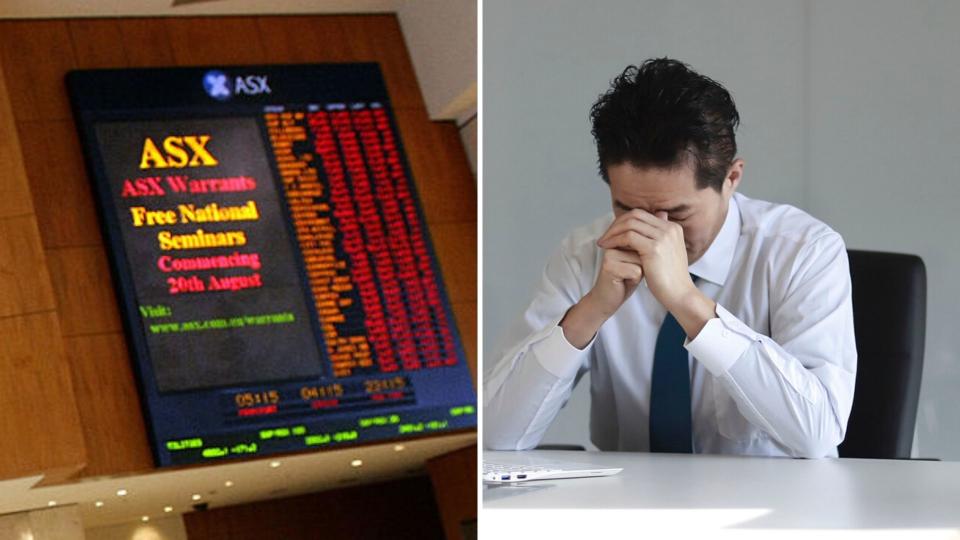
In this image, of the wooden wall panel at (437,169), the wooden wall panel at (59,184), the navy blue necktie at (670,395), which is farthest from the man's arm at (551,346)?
the wooden wall panel at (437,169)

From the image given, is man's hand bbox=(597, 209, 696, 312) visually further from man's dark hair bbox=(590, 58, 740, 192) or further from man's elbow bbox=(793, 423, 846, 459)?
man's elbow bbox=(793, 423, 846, 459)

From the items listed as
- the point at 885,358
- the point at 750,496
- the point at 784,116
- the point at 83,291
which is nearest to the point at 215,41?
the point at 83,291

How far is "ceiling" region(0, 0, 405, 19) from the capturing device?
5055mm

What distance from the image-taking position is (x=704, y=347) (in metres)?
1.59

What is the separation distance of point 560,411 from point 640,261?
283mm

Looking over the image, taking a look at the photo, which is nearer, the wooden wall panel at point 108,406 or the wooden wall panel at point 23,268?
the wooden wall panel at point 23,268

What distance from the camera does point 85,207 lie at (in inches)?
200

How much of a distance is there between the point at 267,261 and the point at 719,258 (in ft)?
11.9

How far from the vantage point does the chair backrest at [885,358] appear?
1837 millimetres

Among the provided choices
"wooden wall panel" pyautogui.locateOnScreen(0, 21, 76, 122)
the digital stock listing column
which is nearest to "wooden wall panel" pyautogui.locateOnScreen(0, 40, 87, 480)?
"wooden wall panel" pyautogui.locateOnScreen(0, 21, 76, 122)

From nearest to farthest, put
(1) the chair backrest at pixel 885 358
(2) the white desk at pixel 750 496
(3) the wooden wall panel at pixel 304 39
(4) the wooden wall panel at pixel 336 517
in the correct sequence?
(2) the white desk at pixel 750 496 → (1) the chair backrest at pixel 885 358 → (3) the wooden wall panel at pixel 304 39 → (4) the wooden wall panel at pixel 336 517

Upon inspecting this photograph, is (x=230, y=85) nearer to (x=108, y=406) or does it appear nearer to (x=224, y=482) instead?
(x=108, y=406)

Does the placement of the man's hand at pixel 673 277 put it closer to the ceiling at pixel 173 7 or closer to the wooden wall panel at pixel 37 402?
the wooden wall panel at pixel 37 402

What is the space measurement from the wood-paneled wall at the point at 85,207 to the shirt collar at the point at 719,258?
349cm
